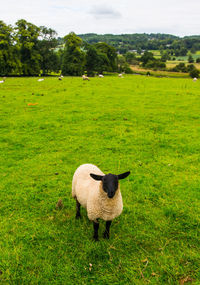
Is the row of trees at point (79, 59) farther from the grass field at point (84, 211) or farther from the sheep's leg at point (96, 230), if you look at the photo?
the sheep's leg at point (96, 230)

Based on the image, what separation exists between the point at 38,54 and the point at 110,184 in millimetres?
57616

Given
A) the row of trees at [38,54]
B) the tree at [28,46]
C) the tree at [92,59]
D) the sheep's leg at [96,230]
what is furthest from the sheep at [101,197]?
the tree at [92,59]

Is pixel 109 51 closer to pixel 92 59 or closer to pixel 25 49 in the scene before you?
pixel 92 59

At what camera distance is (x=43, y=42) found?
191 ft

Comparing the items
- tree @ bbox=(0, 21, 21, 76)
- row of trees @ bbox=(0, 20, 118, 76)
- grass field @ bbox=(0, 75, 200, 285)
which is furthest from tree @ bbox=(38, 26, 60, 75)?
grass field @ bbox=(0, 75, 200, 285)

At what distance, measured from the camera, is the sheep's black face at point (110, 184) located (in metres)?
3.90

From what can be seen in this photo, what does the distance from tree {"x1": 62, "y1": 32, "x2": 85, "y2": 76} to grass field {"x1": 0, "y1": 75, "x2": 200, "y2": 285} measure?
4373 centimetres

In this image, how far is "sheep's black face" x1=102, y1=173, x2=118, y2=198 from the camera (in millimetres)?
3898

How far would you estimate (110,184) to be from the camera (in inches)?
155

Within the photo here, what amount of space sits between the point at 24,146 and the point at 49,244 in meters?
6.40

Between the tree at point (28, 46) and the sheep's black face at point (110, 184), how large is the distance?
179ft

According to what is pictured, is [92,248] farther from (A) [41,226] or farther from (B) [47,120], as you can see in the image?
(B) [47,120]

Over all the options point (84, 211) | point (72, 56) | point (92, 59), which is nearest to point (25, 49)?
point (72, 56)

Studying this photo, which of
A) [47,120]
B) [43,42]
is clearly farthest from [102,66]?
[47,120]
